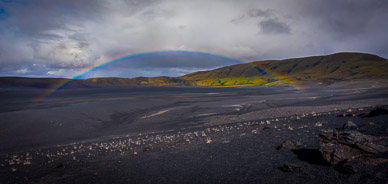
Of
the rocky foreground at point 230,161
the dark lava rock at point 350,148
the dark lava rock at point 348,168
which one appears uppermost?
the dark lava rock at point 350,148

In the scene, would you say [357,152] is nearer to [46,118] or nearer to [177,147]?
[177,147]

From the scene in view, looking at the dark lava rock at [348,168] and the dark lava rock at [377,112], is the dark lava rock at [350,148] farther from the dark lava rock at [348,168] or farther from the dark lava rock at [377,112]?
the dark lava rock at [377,112]

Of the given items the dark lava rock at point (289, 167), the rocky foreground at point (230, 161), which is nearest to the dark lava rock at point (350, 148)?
the rocky foreground at point (230, 161)

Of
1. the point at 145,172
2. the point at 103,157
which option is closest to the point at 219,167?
the point at 145,172

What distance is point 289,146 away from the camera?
34.7 feet

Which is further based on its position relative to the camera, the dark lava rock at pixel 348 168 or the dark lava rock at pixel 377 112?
the dark lava rock at pixel 377 112

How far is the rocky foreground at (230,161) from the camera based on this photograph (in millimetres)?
Answer: 7387

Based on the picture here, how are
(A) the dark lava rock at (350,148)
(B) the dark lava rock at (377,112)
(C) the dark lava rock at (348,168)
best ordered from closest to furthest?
(C) the dark lava rock at (348,168) → (A) the dark lava rock at (350,148) → (B) the dark lava rock at (377,112)

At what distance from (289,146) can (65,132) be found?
74.8ft

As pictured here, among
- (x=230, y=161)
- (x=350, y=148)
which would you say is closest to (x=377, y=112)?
(x=350, y=148)

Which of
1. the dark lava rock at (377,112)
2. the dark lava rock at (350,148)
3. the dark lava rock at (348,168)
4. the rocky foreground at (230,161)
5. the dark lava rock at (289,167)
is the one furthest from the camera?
the dark lava rock at (377,112)

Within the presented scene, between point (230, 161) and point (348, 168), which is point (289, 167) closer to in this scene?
point (348, 168)

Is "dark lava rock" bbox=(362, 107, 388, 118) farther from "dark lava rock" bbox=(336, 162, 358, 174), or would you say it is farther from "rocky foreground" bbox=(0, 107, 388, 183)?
"dark lava rock" bbox=(336, 162, 358, 174)

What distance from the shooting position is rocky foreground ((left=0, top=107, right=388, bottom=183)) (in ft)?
24.2
